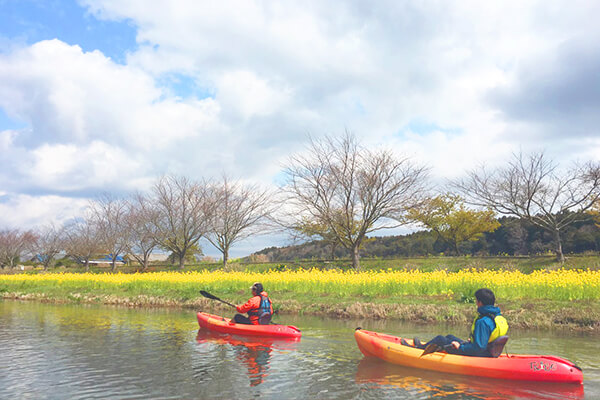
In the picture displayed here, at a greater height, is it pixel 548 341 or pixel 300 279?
pixel 300 279

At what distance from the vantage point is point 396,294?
17.4m

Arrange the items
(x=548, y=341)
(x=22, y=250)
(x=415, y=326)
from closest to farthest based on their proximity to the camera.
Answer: (x=548, y=341)
(x=415, y=326)
(x=22, y=250)

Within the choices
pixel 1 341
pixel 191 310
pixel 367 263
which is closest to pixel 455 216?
pixel 367 263

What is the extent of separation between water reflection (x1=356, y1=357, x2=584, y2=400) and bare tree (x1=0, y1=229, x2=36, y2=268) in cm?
5676

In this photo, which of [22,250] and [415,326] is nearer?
[415,326]

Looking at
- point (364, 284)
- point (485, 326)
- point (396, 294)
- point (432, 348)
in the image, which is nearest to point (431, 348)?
point (432, 348)

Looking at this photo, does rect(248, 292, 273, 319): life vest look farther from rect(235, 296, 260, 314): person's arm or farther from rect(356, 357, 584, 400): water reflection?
rect(356, 357, 584, 400): water reflection

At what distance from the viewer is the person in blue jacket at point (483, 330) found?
802 cm

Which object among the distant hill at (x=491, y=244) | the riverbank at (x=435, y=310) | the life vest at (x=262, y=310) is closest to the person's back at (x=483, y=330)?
the life vest at (x=262, y=310)

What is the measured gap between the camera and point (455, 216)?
4069 centimetres

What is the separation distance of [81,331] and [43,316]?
476 cm

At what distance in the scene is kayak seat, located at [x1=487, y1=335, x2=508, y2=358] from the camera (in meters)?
8.07

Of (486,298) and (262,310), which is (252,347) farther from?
(486,298)

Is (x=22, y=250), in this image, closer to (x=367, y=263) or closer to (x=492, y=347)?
(x=367, y=263)
